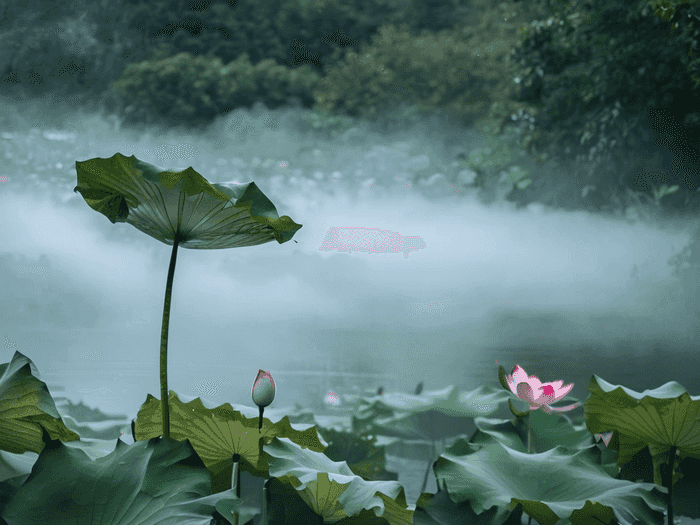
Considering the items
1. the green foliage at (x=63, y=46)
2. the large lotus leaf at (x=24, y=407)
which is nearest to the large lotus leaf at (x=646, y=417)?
the large lotus leaf at (x=24, y=407)

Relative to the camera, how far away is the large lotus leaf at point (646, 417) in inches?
16.4

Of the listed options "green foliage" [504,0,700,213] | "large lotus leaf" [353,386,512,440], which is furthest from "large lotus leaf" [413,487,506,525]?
"green foliage" [504,0,700,213]

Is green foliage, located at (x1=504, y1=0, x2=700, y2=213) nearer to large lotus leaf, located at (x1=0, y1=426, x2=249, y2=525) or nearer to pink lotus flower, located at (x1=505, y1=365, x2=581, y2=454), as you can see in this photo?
pink lotus flower, located at (x1=505, y1=365, x2=581, y2=454)

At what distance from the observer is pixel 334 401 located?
172 cm

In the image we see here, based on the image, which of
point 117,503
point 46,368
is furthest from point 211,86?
point 117,503

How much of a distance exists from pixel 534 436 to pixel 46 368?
151 cm

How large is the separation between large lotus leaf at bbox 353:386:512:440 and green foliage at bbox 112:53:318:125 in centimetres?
122

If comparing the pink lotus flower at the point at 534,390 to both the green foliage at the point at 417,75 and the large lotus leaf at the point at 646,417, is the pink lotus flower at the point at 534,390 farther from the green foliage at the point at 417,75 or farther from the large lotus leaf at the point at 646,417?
the green foliage at the point at 417,75

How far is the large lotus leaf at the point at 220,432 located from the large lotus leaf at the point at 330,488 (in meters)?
0.02

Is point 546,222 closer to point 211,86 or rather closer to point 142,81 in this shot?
point 211,86

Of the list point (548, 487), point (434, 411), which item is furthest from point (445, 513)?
point (434, 411)

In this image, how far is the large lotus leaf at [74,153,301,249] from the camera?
0.34 metres

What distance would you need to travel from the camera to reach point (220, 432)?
1.41ft

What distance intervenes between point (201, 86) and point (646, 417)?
1810mm
